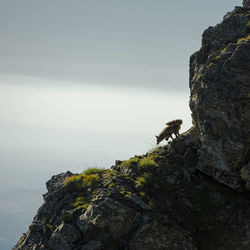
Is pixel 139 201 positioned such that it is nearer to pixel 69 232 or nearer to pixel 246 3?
pixel 69 232

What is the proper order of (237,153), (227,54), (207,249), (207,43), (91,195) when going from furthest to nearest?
(207,43), (91,195), (227,54), (237,153), (207,249)

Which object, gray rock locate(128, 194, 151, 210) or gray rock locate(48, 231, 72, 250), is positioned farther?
gray rock locate(128, 194, 151, 210)

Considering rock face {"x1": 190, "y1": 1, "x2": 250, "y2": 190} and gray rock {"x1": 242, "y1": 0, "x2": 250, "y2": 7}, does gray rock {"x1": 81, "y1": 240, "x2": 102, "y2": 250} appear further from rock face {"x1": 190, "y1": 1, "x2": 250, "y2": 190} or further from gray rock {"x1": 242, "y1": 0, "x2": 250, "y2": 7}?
gray rock {"x1": 242, "y1": 0, "x2": 250, "y2": 7}

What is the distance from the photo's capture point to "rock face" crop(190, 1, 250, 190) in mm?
17594

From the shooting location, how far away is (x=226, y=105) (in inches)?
709

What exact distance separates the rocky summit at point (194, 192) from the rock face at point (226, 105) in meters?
0.06

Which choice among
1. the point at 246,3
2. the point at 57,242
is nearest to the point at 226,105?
the point at 246,3

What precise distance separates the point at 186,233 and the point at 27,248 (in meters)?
10.7

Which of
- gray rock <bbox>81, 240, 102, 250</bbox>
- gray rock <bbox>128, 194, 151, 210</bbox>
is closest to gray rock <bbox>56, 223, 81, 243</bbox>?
gray rock <bbox>81, 240, 102, 250</bbox>

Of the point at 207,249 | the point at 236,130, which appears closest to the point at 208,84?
the point at 236,130

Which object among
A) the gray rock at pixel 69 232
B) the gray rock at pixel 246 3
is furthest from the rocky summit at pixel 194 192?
the gray rock at pixel 246 3

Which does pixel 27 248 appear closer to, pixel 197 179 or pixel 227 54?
pixel 197 179

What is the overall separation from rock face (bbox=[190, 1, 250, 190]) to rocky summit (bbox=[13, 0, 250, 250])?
58 mm

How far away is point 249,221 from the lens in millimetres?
17047
